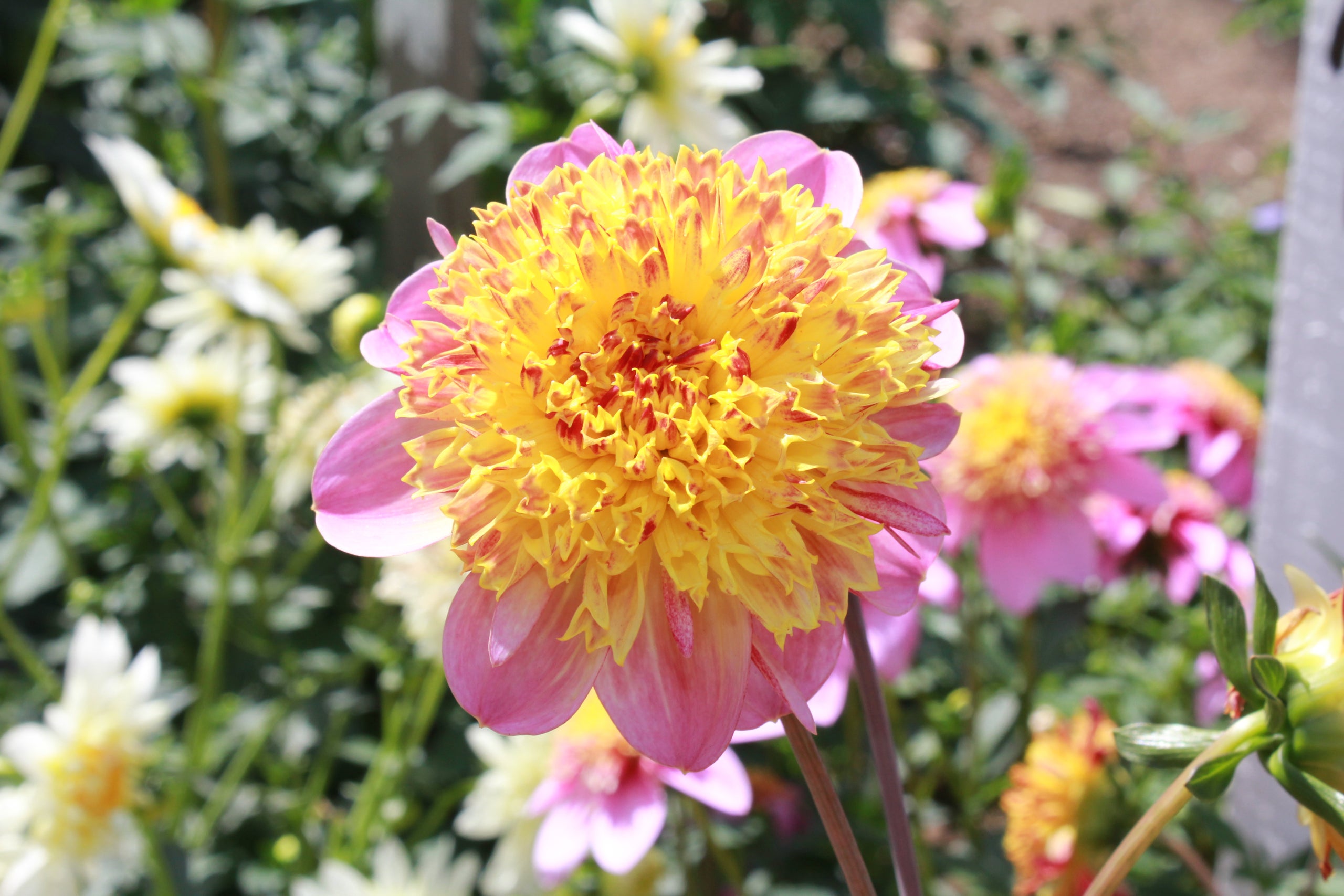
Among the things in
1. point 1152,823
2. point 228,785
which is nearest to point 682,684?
point 1152,823

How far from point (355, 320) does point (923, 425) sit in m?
0.76

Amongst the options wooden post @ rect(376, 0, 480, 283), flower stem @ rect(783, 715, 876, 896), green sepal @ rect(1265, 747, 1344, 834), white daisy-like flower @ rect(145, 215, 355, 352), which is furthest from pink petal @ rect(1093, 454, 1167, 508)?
wooden post @ rect(376, 0, 480, 283)

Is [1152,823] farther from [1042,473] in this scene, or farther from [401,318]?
[1042,473]

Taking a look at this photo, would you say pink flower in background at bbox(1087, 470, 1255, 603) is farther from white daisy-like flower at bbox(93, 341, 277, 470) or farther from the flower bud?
white daisy-like flower at bbox(93, 341, 277, 470)

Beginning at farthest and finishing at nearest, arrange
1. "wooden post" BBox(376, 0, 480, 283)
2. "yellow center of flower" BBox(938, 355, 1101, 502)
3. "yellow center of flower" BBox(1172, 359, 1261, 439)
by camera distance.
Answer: "wooden post" BBox(376, 0, 480, 283), "yellow center of flower" BBox(1172, 359, 1261, 439), "yellow center of flower" BBox(938, 355, 1101, 502)

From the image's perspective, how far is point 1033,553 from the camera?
0.84 meters

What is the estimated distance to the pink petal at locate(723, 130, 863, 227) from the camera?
429 millimetres

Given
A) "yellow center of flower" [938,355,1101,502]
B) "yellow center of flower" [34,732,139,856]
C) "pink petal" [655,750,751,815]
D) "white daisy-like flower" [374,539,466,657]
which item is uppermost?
"yellow center of flower" [938,355,1101,502]

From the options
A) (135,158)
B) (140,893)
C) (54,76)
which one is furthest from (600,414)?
(54,76)

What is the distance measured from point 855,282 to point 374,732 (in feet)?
3.94

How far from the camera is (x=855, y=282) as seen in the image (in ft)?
1.24

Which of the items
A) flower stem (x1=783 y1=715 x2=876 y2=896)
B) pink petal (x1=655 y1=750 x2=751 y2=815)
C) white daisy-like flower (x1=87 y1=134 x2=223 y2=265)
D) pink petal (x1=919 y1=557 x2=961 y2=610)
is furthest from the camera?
white daisy-like flower (x1=87 y1=134 x2=223 y2=265)

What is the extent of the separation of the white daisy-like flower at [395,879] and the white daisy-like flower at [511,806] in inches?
1.0

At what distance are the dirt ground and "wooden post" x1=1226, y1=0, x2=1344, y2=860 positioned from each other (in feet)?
7.00
